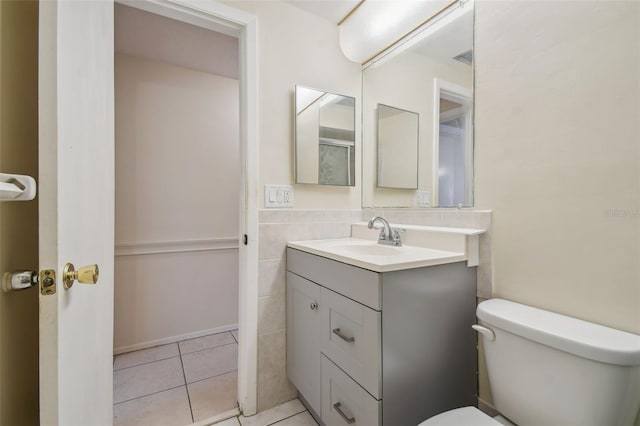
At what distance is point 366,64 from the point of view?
1.82 metres

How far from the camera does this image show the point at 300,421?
4.59 feet

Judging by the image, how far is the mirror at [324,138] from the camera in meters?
1.61

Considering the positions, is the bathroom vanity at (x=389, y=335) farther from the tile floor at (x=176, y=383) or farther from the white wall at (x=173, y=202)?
the white wall at (x=173, y=202)

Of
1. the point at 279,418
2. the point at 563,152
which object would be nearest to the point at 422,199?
the point at 563,152

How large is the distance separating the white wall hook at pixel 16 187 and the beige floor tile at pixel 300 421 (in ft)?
4.65

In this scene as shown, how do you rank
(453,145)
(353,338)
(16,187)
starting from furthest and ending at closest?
1. (453,145)
2. (353,338)
3. (16,187)

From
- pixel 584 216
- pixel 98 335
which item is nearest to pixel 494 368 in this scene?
pixel 584 216

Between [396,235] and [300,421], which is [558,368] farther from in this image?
[300,421]

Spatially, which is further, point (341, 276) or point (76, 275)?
point (341, 276)

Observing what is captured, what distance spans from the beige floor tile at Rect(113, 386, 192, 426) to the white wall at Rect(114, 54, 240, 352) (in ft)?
2.25

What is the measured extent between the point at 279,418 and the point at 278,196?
116 centimetres

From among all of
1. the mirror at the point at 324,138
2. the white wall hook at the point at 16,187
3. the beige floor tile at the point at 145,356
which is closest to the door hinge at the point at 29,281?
the white wall hook at the point at 16,187

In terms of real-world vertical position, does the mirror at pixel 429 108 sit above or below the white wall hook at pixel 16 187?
above

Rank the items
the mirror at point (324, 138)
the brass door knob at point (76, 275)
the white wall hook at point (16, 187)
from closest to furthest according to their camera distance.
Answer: the white wall hook at point (16, 187)
the brass door knob at point (76, 275)
the mirror at point (324, 138)
